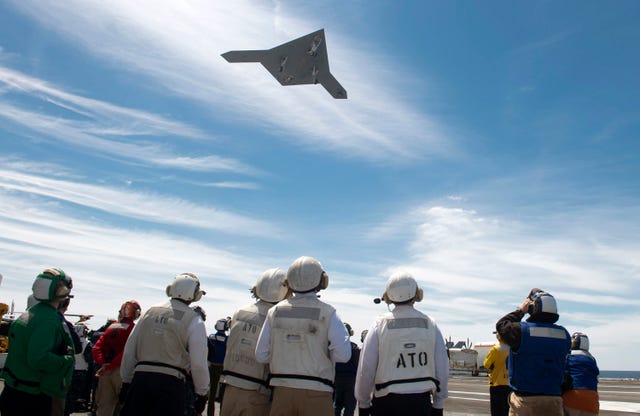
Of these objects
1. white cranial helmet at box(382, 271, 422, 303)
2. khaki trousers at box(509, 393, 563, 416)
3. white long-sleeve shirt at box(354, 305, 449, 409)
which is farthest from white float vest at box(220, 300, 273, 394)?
khaki trousers at box(509, 393, 563, 416)

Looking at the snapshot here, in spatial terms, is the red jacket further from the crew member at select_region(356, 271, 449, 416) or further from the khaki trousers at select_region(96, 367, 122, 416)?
the crew member at select_region(356, 271, 449, 416)

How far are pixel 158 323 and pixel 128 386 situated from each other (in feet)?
2.94

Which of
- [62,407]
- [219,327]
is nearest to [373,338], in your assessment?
[62,407]

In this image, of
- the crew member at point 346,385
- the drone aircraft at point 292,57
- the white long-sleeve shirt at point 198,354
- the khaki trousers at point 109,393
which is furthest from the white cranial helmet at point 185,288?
the drone aircraft at point 292,57

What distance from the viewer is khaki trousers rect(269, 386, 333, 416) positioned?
4535mm

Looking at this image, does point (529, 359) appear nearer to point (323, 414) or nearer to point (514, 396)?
point (514, 396)

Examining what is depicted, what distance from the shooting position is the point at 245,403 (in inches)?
203

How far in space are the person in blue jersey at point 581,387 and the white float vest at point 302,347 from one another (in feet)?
15.8

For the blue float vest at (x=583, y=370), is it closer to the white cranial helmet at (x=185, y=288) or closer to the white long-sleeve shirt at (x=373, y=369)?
the white long-sleeve shirt at (x=373, y=369)

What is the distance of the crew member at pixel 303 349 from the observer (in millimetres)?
4590

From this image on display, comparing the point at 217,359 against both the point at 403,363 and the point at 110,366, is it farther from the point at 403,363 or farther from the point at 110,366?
the point at 403,363

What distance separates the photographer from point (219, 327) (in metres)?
12.0

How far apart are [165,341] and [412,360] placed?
2.56 metres

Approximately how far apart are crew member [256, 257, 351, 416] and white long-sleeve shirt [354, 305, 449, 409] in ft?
1.12
